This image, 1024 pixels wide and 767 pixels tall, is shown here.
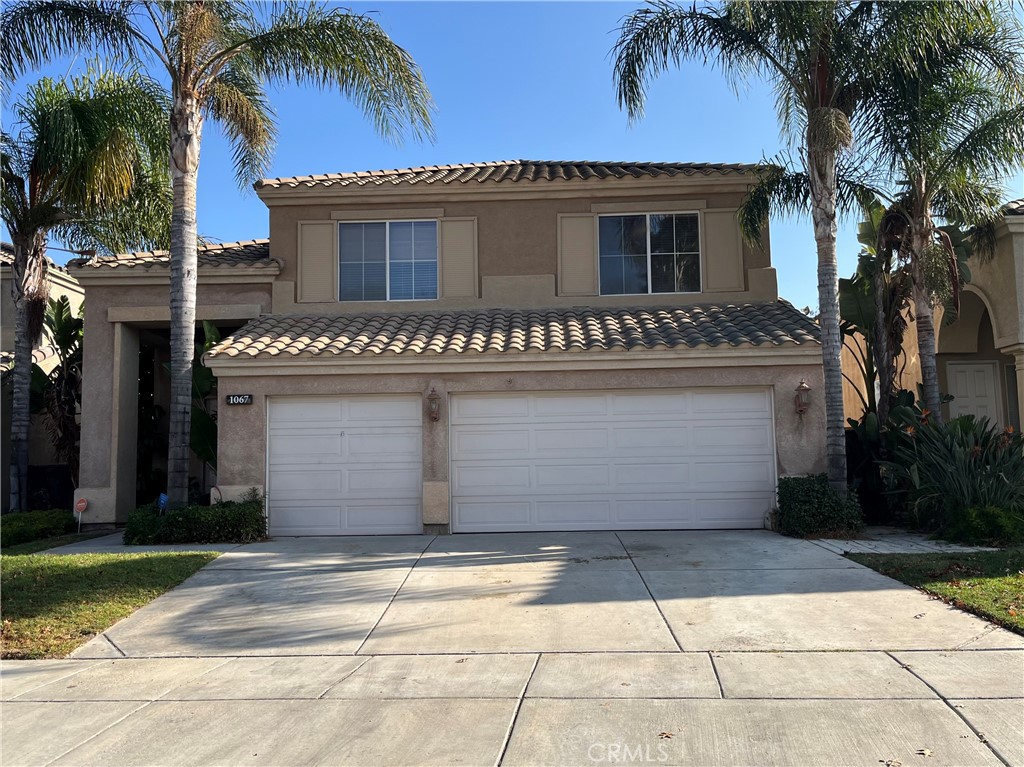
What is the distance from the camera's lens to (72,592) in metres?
8.20

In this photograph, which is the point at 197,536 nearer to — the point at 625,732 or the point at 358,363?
the point at 358,363

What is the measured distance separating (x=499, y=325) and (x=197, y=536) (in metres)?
5.67

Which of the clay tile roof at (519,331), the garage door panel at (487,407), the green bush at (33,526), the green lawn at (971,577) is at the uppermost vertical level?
the clay tile roof at (519,331)

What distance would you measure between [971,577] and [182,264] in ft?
36.4

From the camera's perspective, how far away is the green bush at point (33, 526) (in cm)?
1220

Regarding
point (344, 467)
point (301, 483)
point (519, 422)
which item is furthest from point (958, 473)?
point (301, 483)

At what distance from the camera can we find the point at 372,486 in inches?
488

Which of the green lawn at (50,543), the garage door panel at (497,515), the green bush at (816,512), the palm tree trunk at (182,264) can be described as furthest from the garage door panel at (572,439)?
the green lawn at (50,543)

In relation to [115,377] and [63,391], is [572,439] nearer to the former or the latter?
[115,377]

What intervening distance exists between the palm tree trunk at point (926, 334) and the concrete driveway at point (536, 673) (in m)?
4.86

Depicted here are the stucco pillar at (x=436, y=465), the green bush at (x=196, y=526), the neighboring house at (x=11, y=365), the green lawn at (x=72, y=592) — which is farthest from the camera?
the neighboring house at (x=11, y=365)

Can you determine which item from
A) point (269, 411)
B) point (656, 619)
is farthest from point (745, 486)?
point (269, 411)

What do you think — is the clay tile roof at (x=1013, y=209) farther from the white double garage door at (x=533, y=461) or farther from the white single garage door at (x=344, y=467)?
the white single garage door at (x=344, y=467)

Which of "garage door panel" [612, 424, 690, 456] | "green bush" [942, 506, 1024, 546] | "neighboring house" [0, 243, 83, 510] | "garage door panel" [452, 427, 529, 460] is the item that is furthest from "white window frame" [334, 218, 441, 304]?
"green bush" [942, 506, 1024, 546]
